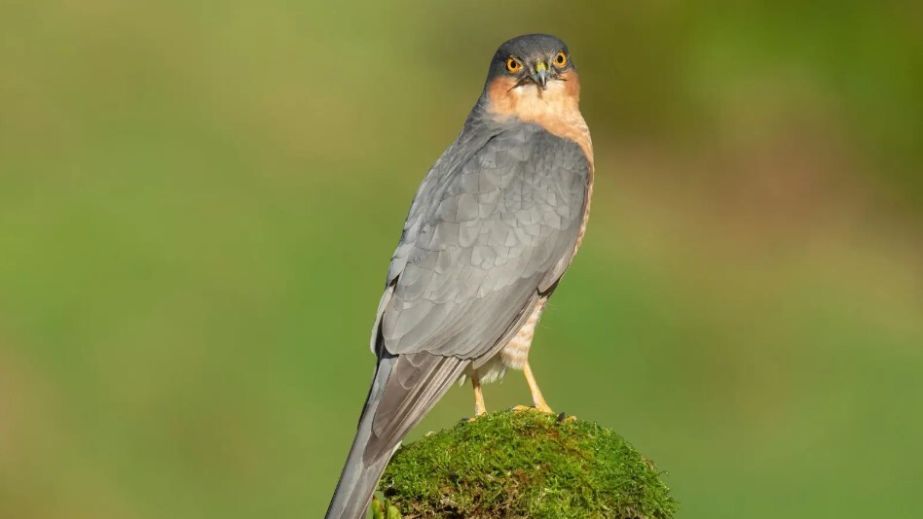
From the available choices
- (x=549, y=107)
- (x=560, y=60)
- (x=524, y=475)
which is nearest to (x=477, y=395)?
(x=524, y=475)

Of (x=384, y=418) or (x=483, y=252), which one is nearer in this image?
(x=384, y=418)

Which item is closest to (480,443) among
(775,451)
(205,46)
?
(775,451)

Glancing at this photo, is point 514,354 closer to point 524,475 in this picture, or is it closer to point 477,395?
point 477,395

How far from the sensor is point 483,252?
631cm

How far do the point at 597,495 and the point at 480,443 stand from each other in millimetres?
497

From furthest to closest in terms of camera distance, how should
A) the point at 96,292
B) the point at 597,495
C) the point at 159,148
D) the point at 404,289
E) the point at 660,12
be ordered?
the point at 660,12 < the point at 159,148 < the point at 96,292 < the point at 404,289 < the point at 597,495

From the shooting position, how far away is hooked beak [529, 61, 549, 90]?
6.78m

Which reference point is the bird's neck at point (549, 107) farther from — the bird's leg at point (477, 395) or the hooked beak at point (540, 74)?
the bird's leg at point (477, 395)

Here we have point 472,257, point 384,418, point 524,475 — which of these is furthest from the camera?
Result: point 472,257

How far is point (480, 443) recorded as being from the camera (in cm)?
527

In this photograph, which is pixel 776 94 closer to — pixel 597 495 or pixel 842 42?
pixel 842 42

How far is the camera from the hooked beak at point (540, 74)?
22.2 feet

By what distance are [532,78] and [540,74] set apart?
6 centimetres

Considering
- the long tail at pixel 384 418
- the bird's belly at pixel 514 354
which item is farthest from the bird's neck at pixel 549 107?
the long tail at pixel 384 418
